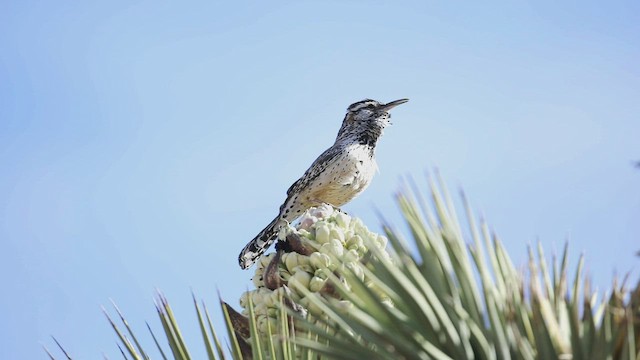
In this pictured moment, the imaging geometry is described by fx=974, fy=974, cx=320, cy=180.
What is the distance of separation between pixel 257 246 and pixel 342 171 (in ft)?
3.99

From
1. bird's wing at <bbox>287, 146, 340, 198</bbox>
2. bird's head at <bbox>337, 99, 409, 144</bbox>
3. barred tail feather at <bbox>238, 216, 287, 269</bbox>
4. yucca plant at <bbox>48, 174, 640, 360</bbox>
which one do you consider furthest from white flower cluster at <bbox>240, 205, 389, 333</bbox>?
bird's head at <bbox>337, 99, 409, 144</bbox>

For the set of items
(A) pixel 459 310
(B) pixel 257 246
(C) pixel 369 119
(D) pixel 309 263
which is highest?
(C) pixel 369 119

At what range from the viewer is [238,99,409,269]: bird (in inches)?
272

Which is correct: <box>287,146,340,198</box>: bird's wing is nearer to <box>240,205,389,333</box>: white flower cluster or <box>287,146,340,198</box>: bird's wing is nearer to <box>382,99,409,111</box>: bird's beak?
<box>382,99,409,111</box>: bird's beak

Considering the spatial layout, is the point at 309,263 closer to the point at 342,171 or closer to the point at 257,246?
the point at 257,246

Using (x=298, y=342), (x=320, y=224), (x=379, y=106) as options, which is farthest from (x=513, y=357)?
(x=379, y=106)

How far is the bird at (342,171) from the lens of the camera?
22.7 ft

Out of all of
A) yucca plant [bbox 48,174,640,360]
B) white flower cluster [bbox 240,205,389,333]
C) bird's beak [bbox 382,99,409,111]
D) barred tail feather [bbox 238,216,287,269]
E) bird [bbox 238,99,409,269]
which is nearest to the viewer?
Result: yucca plant [bbox 48,174,640,360]

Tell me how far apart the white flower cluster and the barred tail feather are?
253 centimetres

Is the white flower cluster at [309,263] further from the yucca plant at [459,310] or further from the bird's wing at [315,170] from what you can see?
the bird's wing at [315,170]

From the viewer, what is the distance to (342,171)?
6.89m

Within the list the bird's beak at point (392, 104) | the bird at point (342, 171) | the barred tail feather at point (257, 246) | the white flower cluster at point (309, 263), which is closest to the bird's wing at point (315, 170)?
the bird at point (342, 171)

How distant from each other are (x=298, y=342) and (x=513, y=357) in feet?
1.07

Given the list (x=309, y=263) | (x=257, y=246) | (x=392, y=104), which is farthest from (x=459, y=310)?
(x=392, y=104)
